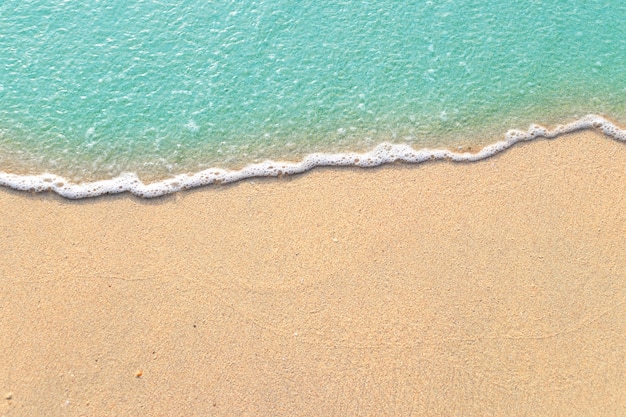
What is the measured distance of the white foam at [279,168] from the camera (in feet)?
34.1

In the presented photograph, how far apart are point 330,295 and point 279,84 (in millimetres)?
5481

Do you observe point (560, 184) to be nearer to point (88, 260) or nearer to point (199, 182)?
point (199, 182)

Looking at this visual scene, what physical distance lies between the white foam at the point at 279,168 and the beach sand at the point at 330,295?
0.26 meters

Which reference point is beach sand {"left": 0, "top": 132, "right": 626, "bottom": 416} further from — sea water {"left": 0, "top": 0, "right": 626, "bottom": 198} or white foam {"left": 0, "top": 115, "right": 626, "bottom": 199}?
sea water {"left": 0, "top": 0, "right": 626, "bottom": 198}

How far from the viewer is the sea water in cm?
1104

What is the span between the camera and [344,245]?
9781 mm

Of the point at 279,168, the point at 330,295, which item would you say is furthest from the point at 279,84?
the point at 330,295

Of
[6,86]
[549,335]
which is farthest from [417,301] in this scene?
[6,86]

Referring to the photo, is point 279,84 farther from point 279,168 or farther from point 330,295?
point 330,295

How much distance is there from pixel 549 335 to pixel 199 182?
7.21 meters

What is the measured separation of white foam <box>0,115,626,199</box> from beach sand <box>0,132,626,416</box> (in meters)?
0.26

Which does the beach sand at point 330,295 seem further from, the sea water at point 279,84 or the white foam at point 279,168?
the sea water at point 279,84

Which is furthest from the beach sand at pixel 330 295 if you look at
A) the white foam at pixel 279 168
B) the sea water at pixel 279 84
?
the sea water at pixel 279 84

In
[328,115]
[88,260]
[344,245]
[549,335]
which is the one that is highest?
[328,115]
